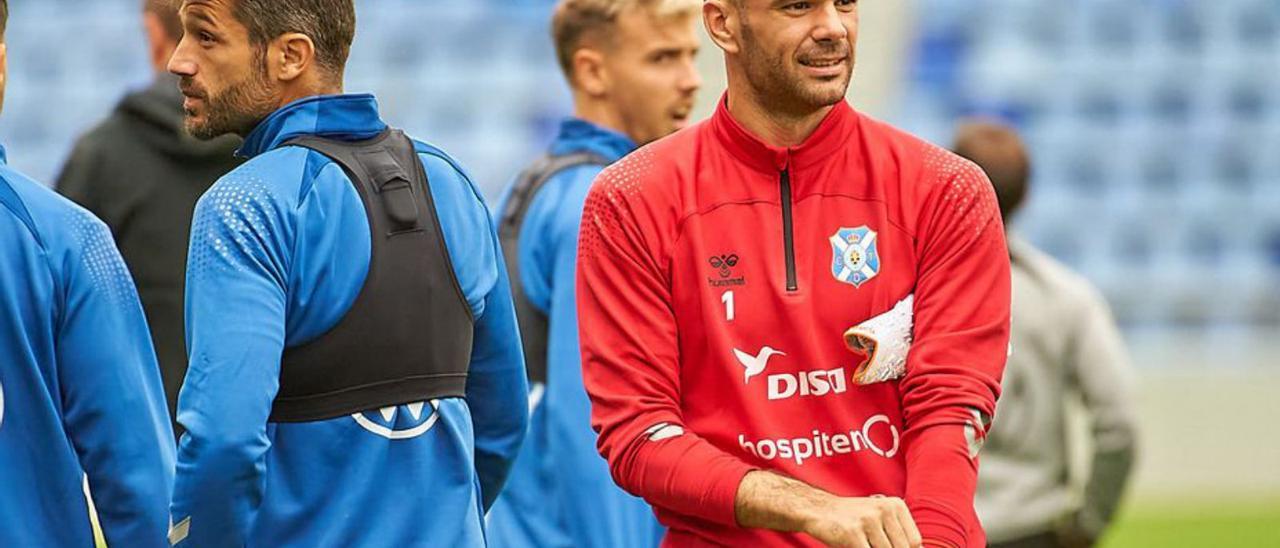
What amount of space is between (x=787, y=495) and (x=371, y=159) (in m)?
0.84

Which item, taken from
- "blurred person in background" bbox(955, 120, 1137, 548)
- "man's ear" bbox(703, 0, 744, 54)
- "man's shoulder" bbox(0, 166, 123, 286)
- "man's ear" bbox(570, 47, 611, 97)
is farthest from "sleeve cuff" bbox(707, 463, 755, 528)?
"blurred person in background" bbox(955, 120, 1137, 548)

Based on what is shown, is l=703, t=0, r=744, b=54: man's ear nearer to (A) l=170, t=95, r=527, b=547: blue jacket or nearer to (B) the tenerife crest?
(B) the tenerife crest

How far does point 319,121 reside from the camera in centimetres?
339

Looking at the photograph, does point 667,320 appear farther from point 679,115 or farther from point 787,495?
point 679,115

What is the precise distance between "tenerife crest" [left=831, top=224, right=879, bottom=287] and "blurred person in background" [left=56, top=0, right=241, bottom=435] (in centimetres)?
281

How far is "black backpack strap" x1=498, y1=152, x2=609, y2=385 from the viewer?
4840mm

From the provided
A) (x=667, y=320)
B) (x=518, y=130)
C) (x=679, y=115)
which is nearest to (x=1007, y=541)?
(x=679, y=115)

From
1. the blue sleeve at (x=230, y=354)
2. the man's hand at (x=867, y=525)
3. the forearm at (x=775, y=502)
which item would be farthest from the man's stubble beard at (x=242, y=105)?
the man's hand at (x=867, y=525)

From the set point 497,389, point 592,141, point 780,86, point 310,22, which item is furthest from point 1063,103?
point 310,22

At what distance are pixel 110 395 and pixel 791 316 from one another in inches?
41.8

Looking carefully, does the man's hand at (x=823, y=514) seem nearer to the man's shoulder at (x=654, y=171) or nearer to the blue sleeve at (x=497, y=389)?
the man's shoulder at (x=654, y=171)

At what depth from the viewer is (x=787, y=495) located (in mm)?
3180

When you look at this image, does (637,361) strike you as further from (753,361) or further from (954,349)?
(954,349)

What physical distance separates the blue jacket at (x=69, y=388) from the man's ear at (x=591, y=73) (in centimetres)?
190
